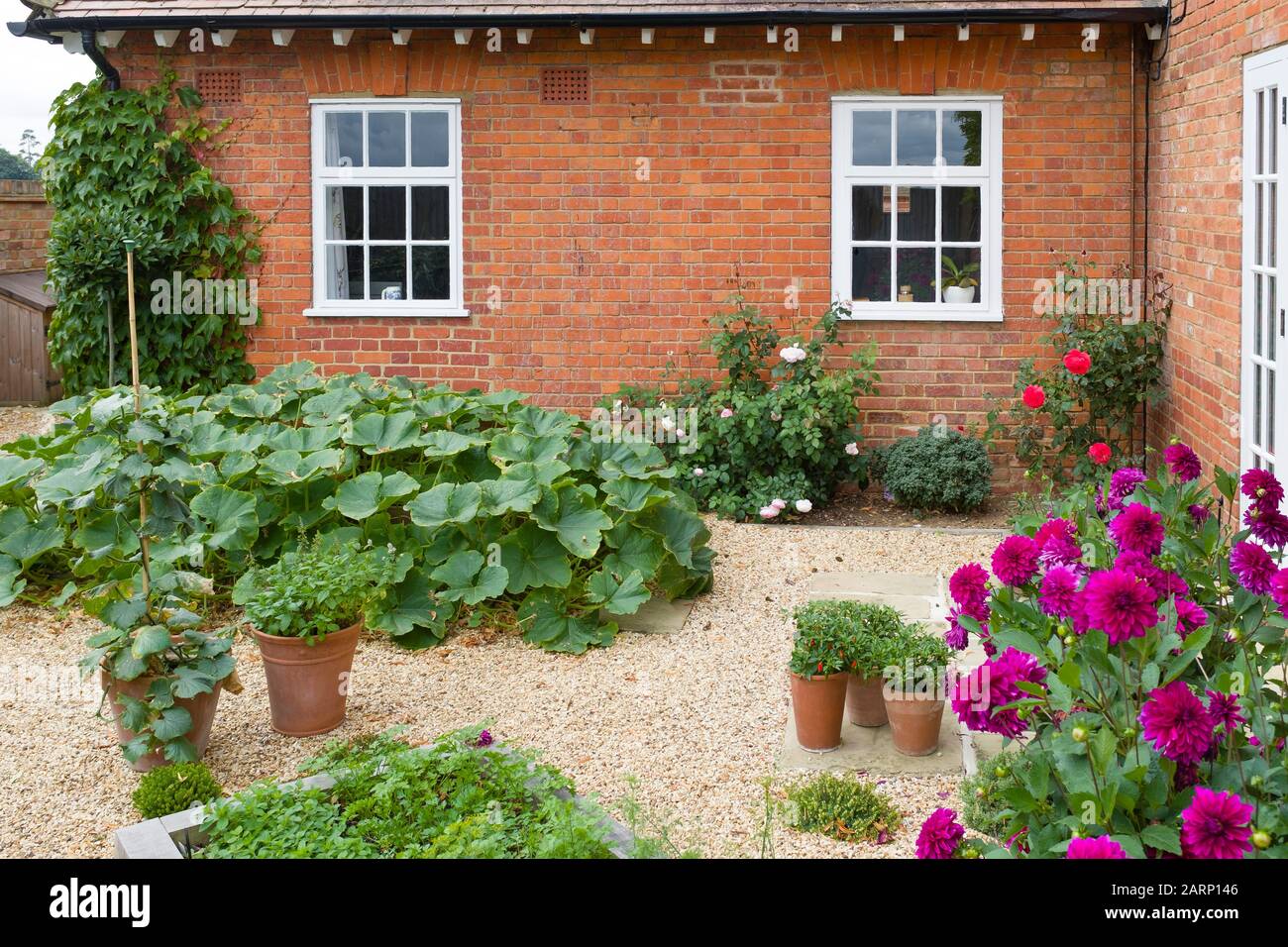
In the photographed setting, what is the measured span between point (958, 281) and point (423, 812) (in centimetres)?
702

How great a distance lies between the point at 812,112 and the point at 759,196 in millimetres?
684

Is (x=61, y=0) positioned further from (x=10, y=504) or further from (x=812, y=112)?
(x=812, y=112)

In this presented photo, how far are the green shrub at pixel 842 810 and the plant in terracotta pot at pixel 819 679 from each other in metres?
0.44

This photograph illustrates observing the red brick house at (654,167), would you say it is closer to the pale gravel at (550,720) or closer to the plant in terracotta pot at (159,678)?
the pale gravel at (550,720)

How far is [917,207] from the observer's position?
10125mm

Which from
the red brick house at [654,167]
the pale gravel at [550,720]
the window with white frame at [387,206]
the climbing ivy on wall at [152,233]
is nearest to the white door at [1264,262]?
the red brick house at [654,167]

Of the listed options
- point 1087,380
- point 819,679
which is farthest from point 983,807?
point 1087,380

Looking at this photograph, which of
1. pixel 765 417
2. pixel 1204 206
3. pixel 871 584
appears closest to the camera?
pixel 871 584

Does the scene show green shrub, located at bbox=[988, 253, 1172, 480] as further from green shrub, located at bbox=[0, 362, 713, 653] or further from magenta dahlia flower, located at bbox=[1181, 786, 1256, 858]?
magenta dahlia flower, located at bbox=[1181, 786, 1256, 858]

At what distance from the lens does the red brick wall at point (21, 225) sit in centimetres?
1694

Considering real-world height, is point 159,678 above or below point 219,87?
below

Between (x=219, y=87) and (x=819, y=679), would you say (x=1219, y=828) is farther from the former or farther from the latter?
(x=219, y=87)

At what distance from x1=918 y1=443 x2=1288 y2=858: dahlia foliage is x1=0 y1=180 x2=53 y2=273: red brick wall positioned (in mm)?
15695

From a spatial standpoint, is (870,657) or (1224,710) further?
(870,657)
